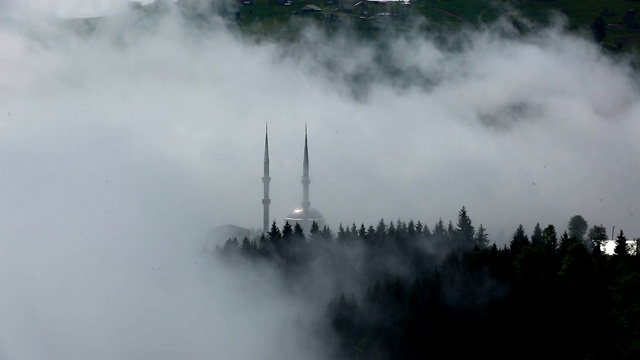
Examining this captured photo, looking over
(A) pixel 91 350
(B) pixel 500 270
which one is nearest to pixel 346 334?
(B) pixel 500 270

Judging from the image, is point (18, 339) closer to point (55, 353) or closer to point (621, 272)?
point (55, 353)

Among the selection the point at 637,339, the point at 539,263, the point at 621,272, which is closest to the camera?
the point at 637,339

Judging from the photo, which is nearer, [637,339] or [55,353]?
[637,339]

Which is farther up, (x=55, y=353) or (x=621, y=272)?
(x=621, y=272)

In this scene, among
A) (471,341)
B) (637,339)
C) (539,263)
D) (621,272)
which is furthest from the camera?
(539,263)

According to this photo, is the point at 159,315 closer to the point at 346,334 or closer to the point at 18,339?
the point at 18,339

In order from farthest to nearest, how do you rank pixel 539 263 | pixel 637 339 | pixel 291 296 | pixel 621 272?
1. pixel 291 296
2. pixel 539 263
3. pixel 621 272
4. pixel 637 339

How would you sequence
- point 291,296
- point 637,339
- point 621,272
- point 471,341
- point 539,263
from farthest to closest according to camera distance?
1. point 291,296
2. point 539,263
3. point 621,272
4. point 471,341
5. point 637,339

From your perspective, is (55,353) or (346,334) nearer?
(346,334)

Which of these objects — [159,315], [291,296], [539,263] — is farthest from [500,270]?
[159,315]
